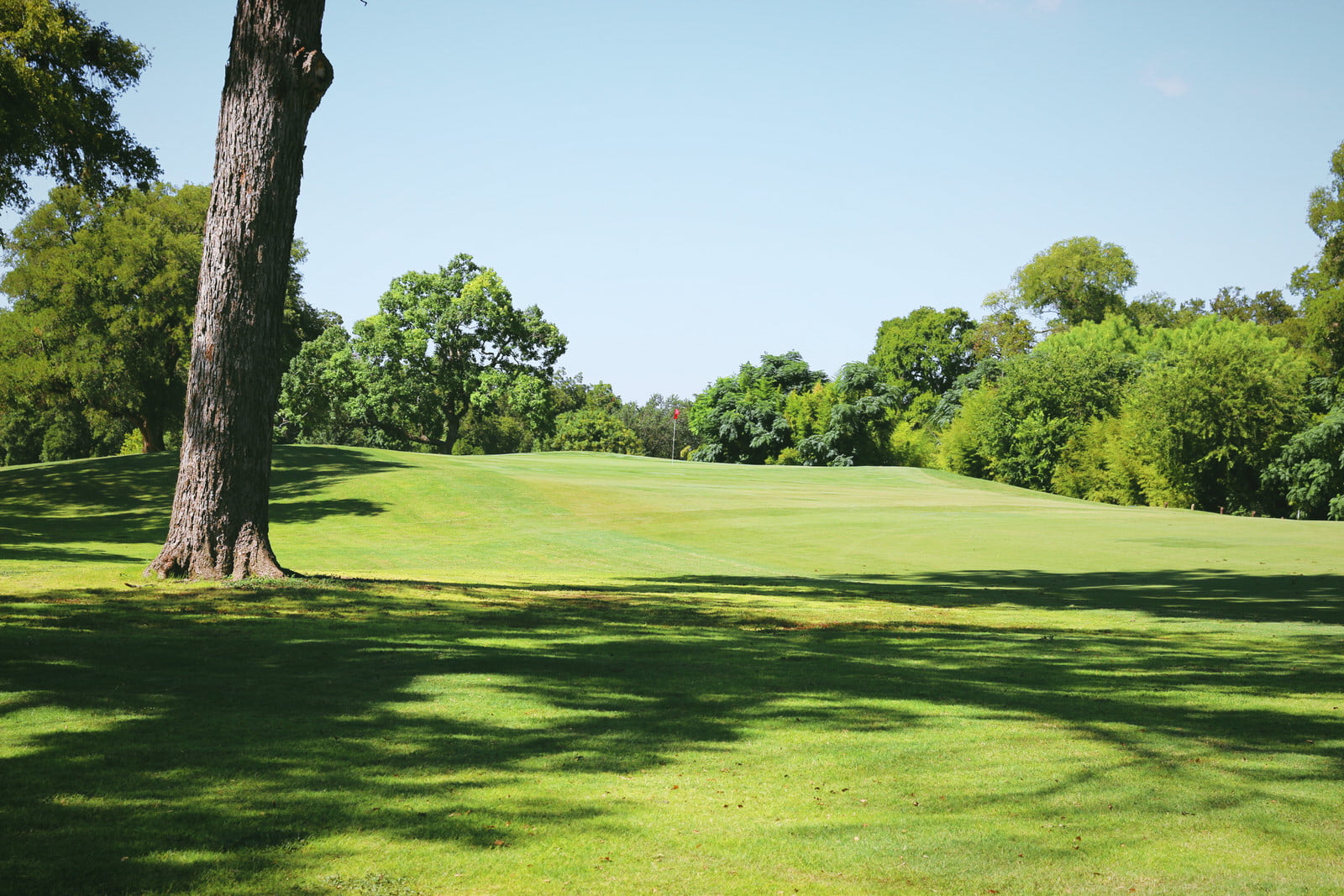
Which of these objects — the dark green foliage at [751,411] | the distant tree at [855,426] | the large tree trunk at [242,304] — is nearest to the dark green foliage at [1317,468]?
the distant tree at [855,426]

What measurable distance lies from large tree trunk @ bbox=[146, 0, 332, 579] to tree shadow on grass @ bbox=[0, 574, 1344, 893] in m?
1.07

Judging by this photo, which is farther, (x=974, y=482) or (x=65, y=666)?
(x=974, y=482)

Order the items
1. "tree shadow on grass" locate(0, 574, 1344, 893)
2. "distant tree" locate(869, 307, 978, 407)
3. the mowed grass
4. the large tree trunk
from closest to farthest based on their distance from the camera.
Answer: the mowed grass, "tree shadow on grass" locate(0, 574, 1344, 893), the large tree trunk, "distant tree" locate(869, 307, 978, 407)

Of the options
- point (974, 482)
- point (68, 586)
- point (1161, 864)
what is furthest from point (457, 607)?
point (974, 482)

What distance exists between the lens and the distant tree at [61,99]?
18.6 metres

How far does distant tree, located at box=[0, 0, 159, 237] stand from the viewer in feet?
61.2

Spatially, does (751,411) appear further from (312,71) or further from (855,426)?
A: (312,71)

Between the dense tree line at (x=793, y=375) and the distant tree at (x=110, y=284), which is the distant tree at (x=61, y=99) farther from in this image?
the distant tree at (x=110, y=284)

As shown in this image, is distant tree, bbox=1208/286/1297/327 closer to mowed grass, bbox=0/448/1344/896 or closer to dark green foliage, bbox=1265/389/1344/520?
dark green foliage, bbox=1265/389/1344/520

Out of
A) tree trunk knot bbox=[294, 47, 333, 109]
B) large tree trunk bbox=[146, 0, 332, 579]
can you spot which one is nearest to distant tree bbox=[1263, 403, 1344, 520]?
tree trunk knot bbox=[294, 47, 333, 109]

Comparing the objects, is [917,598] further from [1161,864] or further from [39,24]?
[39,24]

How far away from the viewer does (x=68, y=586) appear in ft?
34.9

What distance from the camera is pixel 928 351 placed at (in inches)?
3637

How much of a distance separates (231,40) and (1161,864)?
12.5m
